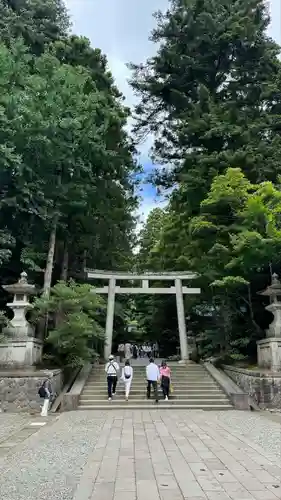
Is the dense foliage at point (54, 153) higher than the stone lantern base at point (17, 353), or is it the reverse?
the dense foliage at point (54, 153)

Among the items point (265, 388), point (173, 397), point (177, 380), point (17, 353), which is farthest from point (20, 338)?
point (265, 388)

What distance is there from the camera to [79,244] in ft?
61.4

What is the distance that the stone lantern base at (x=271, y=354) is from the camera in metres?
12.5

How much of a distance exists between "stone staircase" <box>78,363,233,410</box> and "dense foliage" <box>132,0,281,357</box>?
2080 mm

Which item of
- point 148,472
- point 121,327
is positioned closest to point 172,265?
point 121,327

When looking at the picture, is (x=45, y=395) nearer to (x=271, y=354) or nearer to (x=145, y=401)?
(x=145, y=401)

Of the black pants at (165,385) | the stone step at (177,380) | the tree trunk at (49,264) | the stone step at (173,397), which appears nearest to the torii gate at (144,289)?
the tree trunk at (49,264)

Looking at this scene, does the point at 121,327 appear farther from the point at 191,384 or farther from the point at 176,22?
the point at 176,22

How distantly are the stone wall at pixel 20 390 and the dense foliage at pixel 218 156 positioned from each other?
20.4ft

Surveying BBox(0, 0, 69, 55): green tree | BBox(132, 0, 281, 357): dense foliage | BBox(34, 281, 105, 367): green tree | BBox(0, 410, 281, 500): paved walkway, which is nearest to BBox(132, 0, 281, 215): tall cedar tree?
BBox(132, 0, 281, 357): dense foliage

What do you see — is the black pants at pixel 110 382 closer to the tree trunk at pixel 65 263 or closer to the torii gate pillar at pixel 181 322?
the torii gate pillar at pixel 181 322

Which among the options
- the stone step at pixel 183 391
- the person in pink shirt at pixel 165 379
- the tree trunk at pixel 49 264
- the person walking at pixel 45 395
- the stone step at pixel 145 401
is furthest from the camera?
the tree trunk at pixel 49 264

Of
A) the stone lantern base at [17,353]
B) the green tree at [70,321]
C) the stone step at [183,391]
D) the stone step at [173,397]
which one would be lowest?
the stone step at [173,397]

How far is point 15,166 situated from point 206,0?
1364 cm
